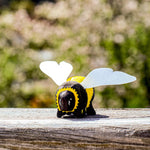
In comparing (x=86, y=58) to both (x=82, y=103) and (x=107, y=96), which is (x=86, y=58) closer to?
(x=107, y=96)

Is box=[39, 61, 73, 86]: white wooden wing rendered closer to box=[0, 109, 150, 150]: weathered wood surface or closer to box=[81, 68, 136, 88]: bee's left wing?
box=[81, 68, 136, 88]: bee's left wing

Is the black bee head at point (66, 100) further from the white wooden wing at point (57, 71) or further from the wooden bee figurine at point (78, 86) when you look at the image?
the white wooden wing at point (57, 71)

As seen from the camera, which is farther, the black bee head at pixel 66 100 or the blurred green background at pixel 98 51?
the blurred green background at pixel 98 51

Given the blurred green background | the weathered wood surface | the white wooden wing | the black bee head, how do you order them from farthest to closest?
the blurred green background < the white wooden wing < the black bee head < the weathered wood surface

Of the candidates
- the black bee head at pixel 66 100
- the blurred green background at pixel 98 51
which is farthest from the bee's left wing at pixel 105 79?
the blurred green background at pixel 98 51

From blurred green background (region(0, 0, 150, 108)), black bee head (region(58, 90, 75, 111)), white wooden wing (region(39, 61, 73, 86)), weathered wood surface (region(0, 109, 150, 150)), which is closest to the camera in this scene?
weathered wood surface (region(0, 109, 150, 150))

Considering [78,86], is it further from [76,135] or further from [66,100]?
[76,135]

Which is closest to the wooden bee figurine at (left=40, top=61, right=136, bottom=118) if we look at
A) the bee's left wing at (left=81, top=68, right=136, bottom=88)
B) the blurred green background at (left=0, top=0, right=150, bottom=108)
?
the bee's left wing at (left=81, top=68, right=136, bottom=88)

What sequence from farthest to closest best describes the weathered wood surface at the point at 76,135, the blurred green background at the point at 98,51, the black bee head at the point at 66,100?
the blurred green background at the point at 98,51
the black bee head at the point at 66,100
the weathered wood surface at the point at 76,135
